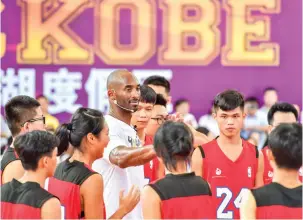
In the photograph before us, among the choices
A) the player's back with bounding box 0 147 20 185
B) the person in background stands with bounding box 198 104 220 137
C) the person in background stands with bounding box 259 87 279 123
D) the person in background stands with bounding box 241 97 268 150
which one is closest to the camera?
the player's back with bounding box 0 147 20 185

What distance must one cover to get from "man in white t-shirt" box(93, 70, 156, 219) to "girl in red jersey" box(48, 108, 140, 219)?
0.25 meters

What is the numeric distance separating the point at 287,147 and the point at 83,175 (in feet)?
4.37

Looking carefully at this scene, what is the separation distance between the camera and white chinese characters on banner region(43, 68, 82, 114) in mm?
13039

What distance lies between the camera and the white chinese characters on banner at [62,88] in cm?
1304

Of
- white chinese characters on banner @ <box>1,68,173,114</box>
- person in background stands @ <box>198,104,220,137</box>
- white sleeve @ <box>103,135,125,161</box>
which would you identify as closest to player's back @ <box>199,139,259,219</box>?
white sleeve @ <box>103,135,125,161</box>

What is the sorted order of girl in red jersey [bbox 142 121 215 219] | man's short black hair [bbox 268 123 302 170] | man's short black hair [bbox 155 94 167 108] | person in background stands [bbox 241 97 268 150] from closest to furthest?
man's short black hair [bbox 268 123 302 170] → girl in red jersey [bbox 142 121 215 219] → man's short black hair [bbox 155 94 167 108] → person in background stands [bbox 241 97 268 150]

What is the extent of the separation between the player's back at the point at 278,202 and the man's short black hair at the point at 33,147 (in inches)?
46.2

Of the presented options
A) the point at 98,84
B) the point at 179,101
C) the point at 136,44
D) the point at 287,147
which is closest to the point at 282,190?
the point at 287,147

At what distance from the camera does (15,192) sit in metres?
4.12

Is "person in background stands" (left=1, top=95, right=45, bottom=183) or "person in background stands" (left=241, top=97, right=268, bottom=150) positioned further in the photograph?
"person in background stands" (left=241, top=97, right=268, bottom=150)

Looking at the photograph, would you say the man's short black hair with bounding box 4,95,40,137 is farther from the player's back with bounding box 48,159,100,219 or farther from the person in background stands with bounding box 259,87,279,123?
the person in background stands with bounding box 259,87,279,123

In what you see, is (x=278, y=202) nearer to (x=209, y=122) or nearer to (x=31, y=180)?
(x=31, y=180)

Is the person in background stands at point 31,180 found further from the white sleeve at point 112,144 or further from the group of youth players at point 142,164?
the white sleeve at point 112,144

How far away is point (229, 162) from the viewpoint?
6.01 m
